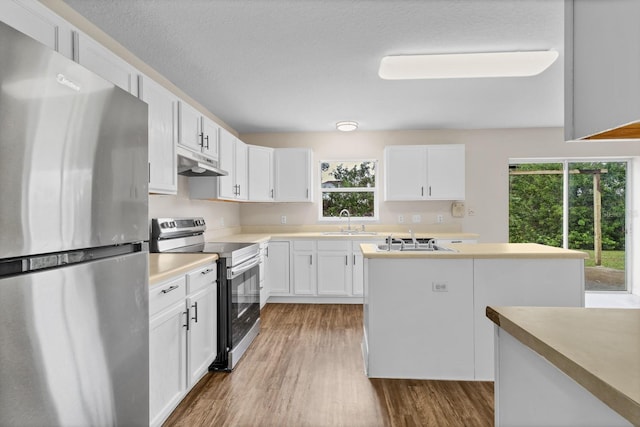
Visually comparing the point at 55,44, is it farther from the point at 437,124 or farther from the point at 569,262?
the point at 437,124

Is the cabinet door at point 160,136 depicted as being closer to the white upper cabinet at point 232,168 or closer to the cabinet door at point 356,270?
the white upper cabinet at point 232,168

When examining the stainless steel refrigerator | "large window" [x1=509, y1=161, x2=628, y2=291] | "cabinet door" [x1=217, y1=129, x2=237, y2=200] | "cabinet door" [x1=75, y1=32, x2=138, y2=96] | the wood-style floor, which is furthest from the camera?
"large window" [x1=509, y1=161, x2=628, y2=291]

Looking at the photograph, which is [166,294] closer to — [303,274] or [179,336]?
[179,336]

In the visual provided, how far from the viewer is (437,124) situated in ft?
15.8

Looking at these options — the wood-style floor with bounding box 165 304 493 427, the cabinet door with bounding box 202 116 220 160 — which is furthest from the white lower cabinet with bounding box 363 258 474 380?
the cabinet door with bounding box 202 116 220 160

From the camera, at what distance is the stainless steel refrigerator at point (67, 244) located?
0.90 metres

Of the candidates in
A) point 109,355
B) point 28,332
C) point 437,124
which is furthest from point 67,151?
point 437,124

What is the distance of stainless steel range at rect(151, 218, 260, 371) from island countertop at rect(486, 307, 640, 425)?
2.04 metres

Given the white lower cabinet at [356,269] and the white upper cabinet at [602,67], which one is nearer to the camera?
the white upper cabinet at [602,67]

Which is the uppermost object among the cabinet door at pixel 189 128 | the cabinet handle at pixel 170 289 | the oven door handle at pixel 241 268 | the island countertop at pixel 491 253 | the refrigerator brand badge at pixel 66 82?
the cabinet door at pixel 189 128

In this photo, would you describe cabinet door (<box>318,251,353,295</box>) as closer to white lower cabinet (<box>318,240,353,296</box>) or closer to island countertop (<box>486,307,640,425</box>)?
white lower cabinet (<box>318,240,353,296</box>)

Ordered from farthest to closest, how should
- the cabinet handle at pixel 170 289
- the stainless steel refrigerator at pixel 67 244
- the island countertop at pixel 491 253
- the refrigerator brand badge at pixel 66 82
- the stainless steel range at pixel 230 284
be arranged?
the stainless steel range at pixel 230 284 → the island countertop at pixel 491 253 → the cabinet handle at pixel 170 289 → the refrigerator brand badge at pixel 66 82 → the stainless steel refrigerator at pixel 67 244

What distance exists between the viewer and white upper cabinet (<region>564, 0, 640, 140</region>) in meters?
0.60

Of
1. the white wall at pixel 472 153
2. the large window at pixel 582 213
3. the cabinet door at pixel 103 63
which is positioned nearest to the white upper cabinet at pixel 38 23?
the cabinet door at pixel 103 63
